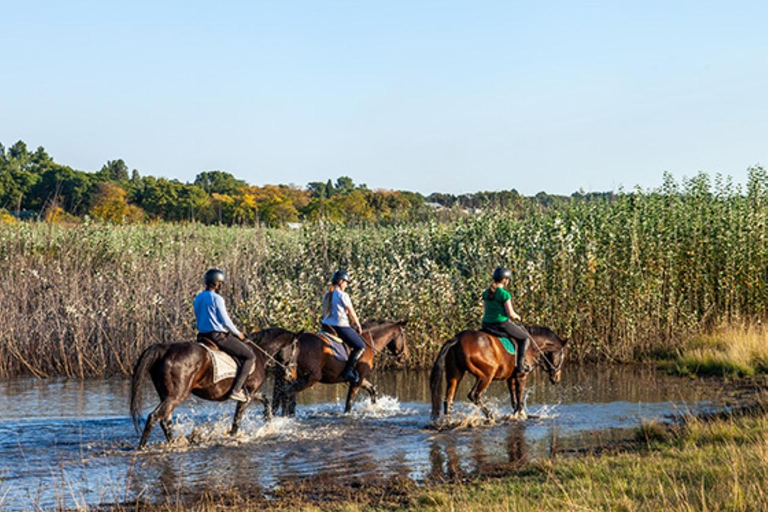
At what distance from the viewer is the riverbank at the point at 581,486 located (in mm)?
7410

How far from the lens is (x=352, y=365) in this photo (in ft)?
46.6

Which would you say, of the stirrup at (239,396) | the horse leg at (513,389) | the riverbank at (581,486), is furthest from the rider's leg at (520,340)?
the stirrup at (239,396)

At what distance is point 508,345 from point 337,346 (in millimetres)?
2839

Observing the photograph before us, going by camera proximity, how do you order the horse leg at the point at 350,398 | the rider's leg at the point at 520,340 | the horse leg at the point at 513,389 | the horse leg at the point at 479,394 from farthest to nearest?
1. the horse leg at the point at 350,398
2. the horse leg at the point at 513,389
3. the rider's leg at the point at 520,340
4. the horse leg at the point at 479,394

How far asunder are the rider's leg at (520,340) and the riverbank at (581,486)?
10.1 feet

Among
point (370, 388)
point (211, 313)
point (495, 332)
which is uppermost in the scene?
point (211, 313)

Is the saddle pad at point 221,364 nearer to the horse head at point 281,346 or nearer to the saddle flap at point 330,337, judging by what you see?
the horse head at point 281,346

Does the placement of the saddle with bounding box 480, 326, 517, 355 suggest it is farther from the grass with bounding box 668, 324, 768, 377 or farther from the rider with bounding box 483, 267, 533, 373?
the grass with bounding box 668, 324, 768, 377

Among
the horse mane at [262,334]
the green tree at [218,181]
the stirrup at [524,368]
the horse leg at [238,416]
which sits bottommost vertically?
the horse leg at [238,416]

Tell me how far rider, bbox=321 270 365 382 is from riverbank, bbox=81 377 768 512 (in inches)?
181

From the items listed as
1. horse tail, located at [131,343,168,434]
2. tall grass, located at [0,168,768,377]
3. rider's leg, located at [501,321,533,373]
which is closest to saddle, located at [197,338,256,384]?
horse tail, located at [131,343,168,434]

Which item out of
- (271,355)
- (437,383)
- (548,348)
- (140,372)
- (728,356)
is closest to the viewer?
(140,372)

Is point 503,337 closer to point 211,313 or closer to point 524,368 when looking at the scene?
point 524,368

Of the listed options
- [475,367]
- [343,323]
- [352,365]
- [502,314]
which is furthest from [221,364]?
[502,314]
